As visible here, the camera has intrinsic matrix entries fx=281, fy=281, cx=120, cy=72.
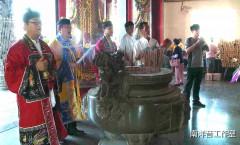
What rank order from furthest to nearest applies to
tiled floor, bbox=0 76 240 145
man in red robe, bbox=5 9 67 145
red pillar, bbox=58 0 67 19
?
red pillar, bbox=58 0 67 19
tiled floor, bbox=0 76 240 145
man in red robe, bbox=5 9 67 145

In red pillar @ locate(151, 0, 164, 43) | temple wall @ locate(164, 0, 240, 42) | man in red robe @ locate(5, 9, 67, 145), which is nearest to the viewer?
man in red robe @ locate(5, 9, 67, 145)

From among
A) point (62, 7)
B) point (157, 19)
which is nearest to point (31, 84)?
point (62, 7)

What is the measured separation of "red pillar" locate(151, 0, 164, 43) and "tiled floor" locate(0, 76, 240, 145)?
5.64 meters

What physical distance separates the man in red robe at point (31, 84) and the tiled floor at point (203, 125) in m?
0.80

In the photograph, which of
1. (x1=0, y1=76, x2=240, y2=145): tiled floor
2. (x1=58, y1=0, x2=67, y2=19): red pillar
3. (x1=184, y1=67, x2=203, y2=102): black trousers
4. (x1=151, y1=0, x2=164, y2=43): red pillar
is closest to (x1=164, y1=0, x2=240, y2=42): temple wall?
(x1=151, y1=0, x2=164, y2=43): red pillar

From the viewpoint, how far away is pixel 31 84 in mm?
2352

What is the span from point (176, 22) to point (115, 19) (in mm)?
5745

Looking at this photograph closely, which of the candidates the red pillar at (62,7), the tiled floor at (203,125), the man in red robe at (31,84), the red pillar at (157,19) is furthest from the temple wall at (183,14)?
the man in red robe at (31,84)

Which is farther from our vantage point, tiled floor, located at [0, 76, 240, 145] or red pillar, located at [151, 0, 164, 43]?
red pillar, located at [151, 0, 164, 43]

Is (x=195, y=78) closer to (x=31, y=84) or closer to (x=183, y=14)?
(x=31, y=84)

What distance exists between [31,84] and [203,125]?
8.52ft

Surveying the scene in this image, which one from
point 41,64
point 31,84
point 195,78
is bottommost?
point 195,78

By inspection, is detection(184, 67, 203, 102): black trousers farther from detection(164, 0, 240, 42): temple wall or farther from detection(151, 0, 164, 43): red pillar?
detection(164, 0, 240, 42): temple wall

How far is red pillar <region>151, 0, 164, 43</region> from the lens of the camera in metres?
11.3
